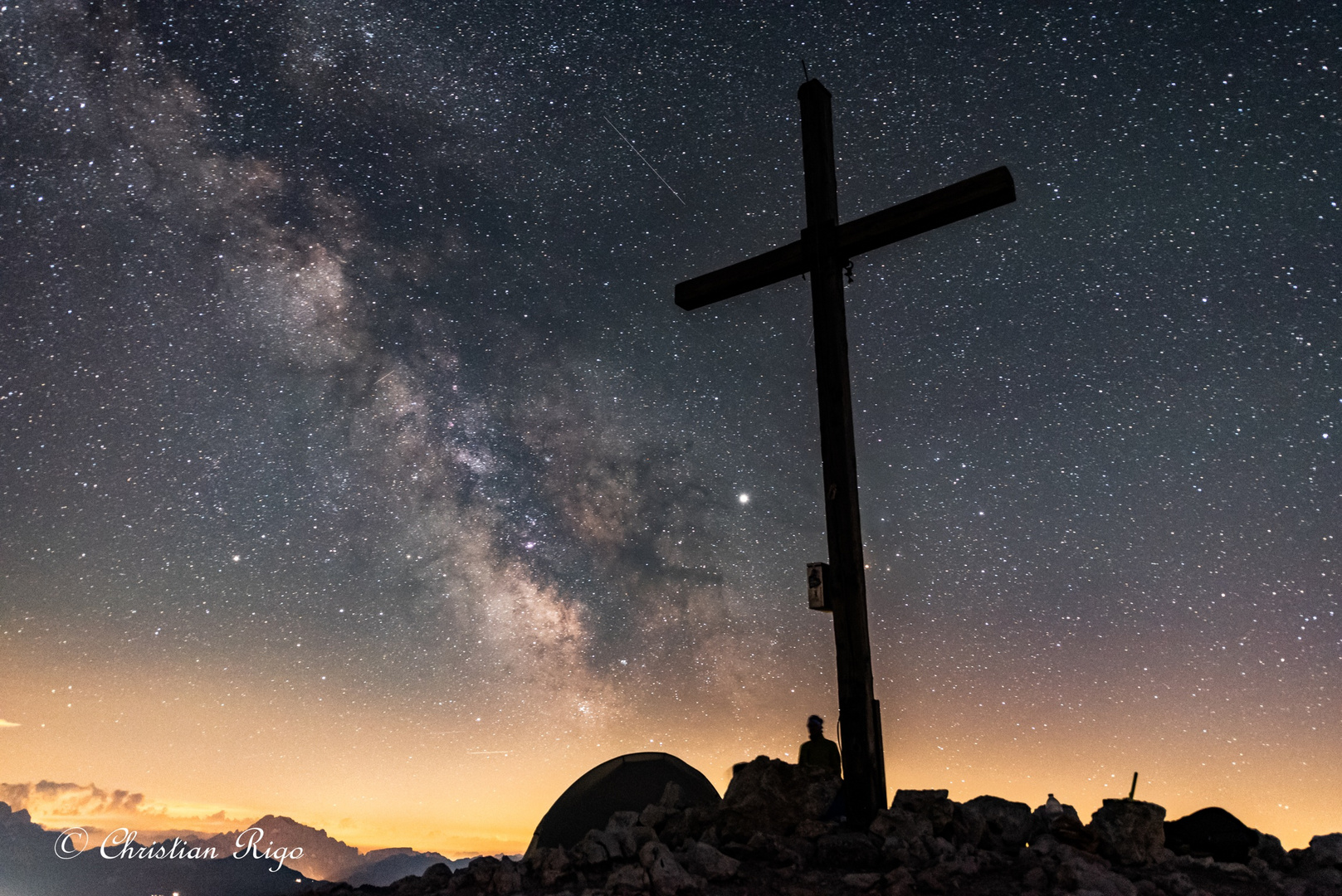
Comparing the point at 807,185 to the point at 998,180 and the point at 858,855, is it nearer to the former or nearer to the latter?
the point at 998,180

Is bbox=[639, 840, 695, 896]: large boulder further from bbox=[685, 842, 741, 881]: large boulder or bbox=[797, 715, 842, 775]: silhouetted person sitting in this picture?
bbox=[797, 715, 842, 775]: silhouetted person sitting

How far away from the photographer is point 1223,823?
18.9 ft

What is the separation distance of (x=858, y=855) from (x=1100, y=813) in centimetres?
189

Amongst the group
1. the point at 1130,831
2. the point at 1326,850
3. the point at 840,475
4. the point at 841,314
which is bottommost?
the point at 1326,850

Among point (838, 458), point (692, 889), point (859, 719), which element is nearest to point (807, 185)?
point (838, 458)

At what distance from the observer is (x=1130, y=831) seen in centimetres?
513

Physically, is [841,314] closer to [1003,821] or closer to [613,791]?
[1003,821]

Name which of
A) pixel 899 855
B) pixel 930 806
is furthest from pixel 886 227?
pixel 899 855

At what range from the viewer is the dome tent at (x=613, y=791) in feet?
26.7

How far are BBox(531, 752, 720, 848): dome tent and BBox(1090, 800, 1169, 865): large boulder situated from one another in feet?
12.5

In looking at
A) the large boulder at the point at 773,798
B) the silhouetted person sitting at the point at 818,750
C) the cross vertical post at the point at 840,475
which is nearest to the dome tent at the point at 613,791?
the silhouetted person sitting at the point at 818,750

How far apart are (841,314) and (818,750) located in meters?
3.91

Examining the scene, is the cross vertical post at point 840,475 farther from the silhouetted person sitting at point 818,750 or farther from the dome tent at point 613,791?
the dome tent at point 613,791

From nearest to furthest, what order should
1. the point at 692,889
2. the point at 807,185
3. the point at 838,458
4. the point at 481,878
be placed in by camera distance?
the point at 692,889, the point at 481,878, the point at 838,458, the point at 807,185
